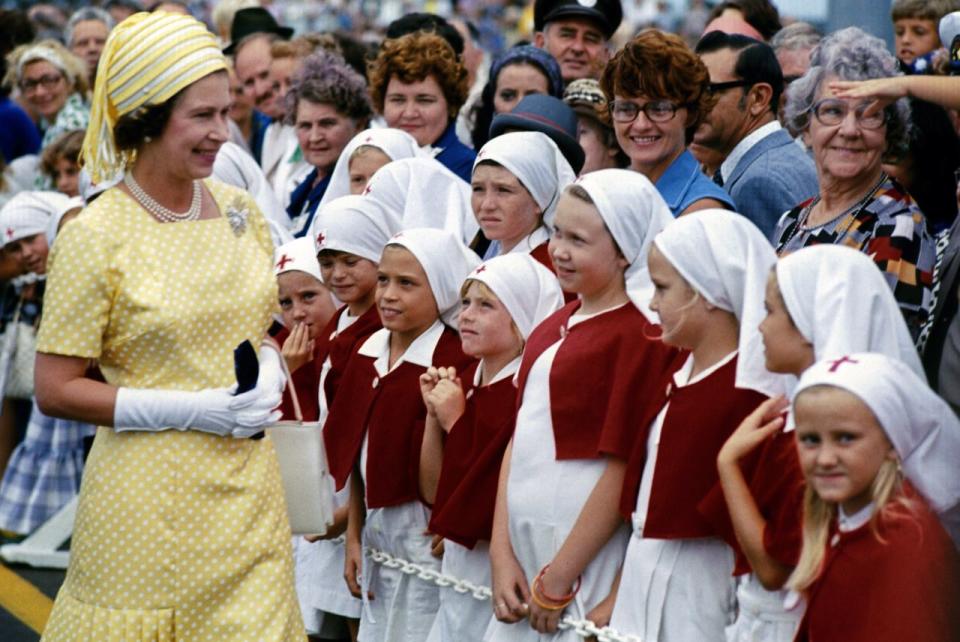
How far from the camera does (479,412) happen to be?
5484 mm

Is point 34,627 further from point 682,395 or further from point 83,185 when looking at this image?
point 682,395

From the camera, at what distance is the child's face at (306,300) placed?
22.3 ft

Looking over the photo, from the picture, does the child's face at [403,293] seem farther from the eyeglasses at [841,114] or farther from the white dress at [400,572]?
the eyeglasses at [841,114]

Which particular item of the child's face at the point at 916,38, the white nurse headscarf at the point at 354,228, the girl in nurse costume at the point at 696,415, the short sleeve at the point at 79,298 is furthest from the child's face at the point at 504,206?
the child's face at the point at 916,38

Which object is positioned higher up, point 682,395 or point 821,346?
point 821,346

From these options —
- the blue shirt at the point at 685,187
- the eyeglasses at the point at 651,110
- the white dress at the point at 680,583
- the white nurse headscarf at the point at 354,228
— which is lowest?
the white dress at the point at 680,583

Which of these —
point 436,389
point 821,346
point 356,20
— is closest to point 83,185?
point 436,389

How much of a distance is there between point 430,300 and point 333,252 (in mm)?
743

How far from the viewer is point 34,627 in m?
7.69

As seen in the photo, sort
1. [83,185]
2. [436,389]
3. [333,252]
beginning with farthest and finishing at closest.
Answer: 1. [83,185]
2. [333,252]
3. [436,389]

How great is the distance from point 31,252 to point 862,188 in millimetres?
5574

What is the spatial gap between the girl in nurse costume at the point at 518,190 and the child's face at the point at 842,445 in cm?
222

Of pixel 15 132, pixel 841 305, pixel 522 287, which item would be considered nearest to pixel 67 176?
pixel 15 132

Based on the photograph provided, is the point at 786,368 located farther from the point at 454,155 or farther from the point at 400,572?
the point at 454,155
